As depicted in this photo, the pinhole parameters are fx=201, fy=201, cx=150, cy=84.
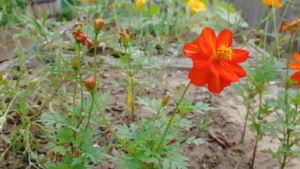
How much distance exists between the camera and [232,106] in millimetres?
1198

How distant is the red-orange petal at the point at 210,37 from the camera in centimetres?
46

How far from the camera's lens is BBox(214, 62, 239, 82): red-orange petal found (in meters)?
0.43

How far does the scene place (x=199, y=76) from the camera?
0.45m

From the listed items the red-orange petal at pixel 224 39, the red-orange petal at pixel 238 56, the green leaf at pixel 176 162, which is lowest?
the green leaf at pixel 176 162

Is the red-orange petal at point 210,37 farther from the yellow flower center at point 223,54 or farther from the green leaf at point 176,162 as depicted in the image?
A: the green leaf at point 176,162

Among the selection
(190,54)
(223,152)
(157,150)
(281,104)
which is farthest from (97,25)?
(223,152)

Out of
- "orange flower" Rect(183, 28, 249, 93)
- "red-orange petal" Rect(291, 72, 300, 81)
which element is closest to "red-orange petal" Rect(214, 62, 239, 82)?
"orange flower" Rect(183, 28, 249, 93)

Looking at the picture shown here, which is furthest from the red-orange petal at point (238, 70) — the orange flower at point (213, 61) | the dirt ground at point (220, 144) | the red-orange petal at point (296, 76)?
the dirt ground at point (220, 144)

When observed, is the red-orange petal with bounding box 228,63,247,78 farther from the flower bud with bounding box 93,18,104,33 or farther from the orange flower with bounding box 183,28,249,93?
the flower bud with bounding box 93,18,104,33

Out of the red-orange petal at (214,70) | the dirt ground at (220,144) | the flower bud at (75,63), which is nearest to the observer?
the red-orange petal at (214,70)

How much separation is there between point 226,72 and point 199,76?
6 cm

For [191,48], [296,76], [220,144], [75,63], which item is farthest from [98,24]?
[220,144]

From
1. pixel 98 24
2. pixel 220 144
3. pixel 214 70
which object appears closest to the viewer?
pixel 214 70

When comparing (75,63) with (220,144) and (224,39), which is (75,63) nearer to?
(224,39)
